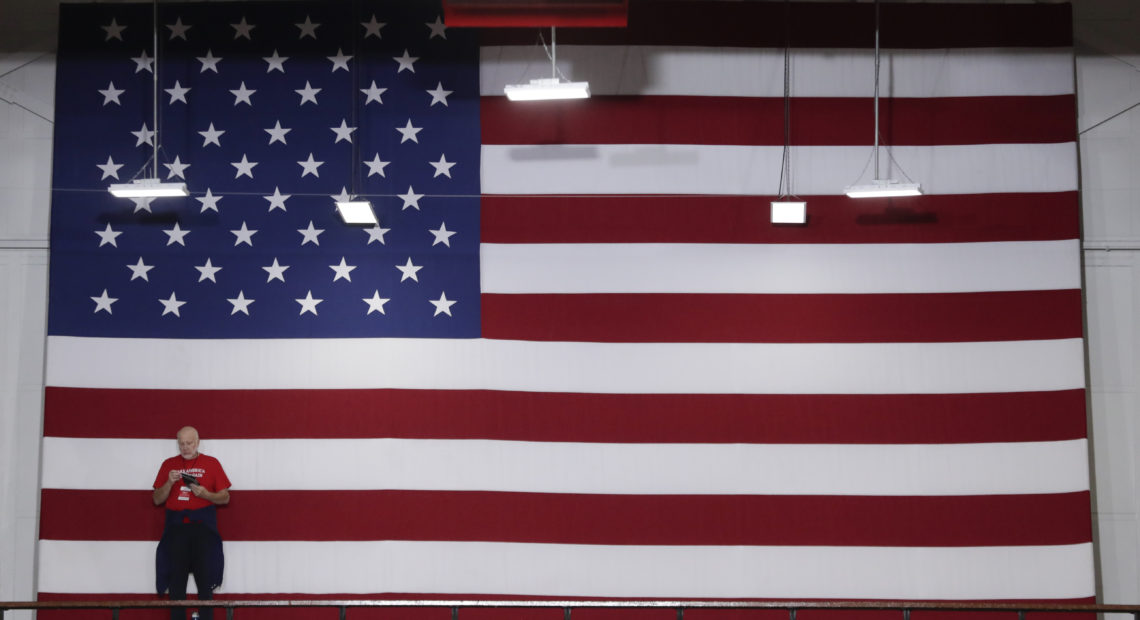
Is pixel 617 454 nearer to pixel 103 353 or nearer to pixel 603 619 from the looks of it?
pixel 603 619

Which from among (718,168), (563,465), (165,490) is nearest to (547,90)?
(718,168)

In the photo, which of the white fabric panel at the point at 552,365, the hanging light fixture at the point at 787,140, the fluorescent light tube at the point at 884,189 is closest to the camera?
the fluorescent light tube at the point at 884,189

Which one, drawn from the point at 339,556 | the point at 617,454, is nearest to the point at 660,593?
the point at 617,454

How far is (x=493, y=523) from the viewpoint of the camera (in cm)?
561

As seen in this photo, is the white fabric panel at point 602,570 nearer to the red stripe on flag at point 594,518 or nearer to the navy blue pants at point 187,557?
the red stripe on flag at point 594,518

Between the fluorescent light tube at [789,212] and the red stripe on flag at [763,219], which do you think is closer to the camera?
the fluorescent light tube at [789,212]

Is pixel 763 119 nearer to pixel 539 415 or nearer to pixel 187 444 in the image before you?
pixel 539 415

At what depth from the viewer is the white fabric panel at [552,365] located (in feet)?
18.6

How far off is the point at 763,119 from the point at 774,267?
1008 mm

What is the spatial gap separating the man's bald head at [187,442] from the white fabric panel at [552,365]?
0.41m

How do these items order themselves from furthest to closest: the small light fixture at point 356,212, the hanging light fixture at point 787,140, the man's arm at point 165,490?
the hanging light fixture at point 787,140 < the small light fixture at point 356,212 < the man's arm at point 165,490

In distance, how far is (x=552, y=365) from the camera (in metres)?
5.71

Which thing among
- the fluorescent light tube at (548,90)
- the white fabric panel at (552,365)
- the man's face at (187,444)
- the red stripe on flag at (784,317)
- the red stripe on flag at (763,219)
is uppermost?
the fluorescent light tube at (548,90)

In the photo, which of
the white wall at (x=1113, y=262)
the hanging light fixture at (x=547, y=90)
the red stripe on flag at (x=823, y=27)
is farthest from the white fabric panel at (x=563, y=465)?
the red stripe on flag at (x=823, y=27)
